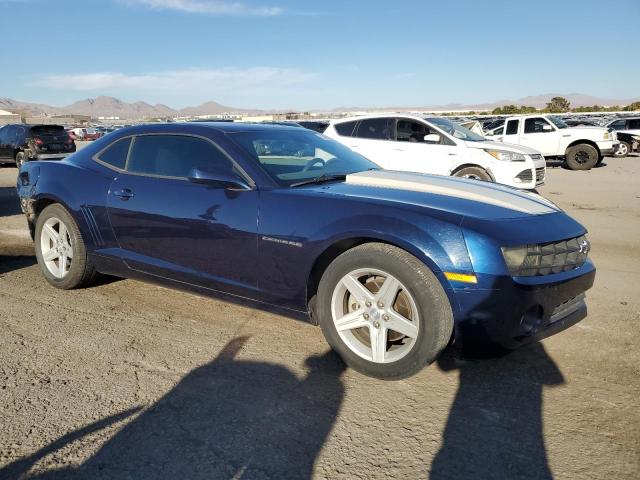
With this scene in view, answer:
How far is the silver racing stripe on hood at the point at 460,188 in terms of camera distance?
11.1ft

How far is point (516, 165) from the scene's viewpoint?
962 cm

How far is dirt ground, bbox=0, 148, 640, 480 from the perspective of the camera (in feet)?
7.64

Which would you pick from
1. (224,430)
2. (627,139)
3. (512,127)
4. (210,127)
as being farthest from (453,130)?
(627,139)

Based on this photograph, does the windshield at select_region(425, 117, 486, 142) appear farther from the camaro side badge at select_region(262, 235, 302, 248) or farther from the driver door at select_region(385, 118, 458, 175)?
the camaro side badge at select_region(262, 235, 302, 248)

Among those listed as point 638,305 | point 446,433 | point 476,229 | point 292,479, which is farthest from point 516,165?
point 292,479

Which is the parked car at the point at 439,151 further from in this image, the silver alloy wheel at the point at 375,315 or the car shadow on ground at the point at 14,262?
the silver alloy wheel at the point at 375,315

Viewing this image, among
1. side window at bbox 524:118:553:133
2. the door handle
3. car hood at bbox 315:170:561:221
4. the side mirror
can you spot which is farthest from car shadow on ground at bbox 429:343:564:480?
side window at bbox 524:118:553:133

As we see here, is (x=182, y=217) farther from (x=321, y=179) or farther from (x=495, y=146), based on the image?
(x=495, y=146)

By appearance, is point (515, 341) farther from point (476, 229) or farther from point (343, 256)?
point (343, 256)

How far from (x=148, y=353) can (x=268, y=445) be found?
52.8 inches

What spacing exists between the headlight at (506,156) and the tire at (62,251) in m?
7.31

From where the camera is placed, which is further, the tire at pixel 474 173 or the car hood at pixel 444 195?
the tire at pixel 474 173

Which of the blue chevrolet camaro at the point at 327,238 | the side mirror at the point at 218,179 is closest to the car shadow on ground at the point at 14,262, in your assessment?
the blue chevrolet camaro at the point at 327,238

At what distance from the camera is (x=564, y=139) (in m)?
17.2
